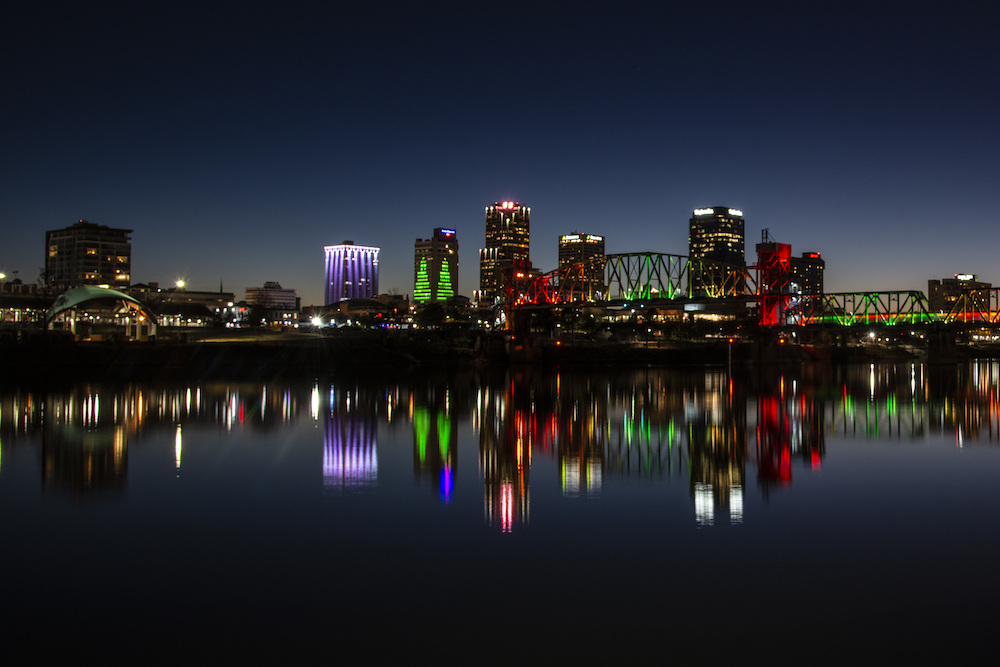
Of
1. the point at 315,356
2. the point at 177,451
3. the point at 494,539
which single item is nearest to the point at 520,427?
the point at 177,451

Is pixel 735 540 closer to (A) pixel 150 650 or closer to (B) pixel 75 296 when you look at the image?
(A) pixel 150 650

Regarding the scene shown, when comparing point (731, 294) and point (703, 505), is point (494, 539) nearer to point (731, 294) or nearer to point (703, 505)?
point (703, 505)

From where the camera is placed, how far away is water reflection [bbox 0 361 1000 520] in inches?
715

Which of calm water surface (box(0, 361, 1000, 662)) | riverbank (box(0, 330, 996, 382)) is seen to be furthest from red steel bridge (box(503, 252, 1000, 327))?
calm water surface (box(0, 361, 1000, 662))

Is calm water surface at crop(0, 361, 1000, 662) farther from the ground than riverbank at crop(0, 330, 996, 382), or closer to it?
closer to it

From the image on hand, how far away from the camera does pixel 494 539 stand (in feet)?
42.5

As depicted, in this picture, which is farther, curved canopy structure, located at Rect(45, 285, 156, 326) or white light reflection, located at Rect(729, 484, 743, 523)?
curved canopy structure, located at Rect(45, 285, 156, 326)

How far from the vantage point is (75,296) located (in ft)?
263

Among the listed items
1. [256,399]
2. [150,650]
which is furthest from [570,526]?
[256,399]

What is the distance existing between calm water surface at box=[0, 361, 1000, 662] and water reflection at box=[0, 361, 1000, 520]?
0.20 meters

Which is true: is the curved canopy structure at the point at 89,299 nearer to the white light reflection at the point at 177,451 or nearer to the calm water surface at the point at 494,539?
the calm water surface at the point at 494,539

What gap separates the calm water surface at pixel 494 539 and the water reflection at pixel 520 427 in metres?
0.20

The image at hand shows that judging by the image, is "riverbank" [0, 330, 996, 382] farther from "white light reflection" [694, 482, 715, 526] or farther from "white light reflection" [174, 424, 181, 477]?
"white light reflection" [694, 482, 715, 526]

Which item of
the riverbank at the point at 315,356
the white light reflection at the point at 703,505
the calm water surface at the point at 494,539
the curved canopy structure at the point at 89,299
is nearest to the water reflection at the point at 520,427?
the white light reflection at the point at 703,505
